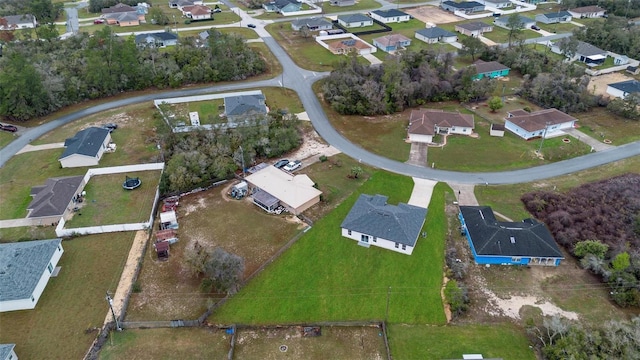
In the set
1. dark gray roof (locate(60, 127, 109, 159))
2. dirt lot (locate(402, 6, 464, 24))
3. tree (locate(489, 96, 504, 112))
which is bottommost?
tree (locate(489, 96, 504, 112))

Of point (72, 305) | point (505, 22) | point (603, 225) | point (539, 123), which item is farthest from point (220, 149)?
point (505, 22)

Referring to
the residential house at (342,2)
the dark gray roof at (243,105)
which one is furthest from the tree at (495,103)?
the residential house at (342,2)

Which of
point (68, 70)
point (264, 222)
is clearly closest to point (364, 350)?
point (264, 222)

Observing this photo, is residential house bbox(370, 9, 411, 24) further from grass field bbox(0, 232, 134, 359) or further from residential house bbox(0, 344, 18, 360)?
residential house bbox(0, 344, 18, 360)

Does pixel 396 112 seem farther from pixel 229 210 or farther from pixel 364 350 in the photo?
pixel 364 350

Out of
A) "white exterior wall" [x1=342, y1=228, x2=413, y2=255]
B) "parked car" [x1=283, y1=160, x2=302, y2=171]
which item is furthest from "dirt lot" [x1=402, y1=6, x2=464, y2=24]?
"white exterior wall" [x1=342, y1=228, x2=413, y2=255]

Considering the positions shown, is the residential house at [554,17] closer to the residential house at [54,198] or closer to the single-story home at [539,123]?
the single-story home at [539,123]
